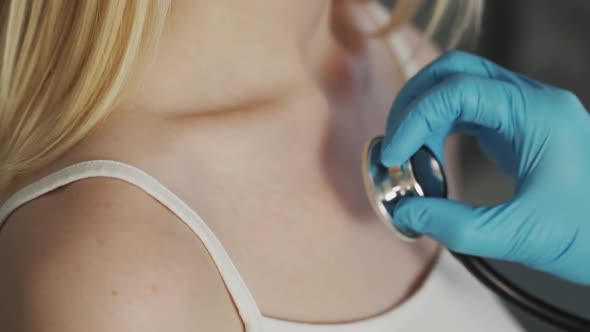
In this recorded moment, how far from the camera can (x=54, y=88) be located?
2.24 feet

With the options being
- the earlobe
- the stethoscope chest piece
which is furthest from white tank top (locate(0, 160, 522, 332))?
the earlobe

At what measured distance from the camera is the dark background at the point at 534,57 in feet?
4.19

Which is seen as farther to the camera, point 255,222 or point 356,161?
point 356,161

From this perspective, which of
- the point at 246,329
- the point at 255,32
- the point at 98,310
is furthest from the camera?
the point at 255,32

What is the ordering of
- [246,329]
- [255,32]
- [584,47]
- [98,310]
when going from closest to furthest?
[98,310], [246,329], [255,32], [584,47]

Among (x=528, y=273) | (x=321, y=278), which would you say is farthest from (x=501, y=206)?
(x=528, y=273)

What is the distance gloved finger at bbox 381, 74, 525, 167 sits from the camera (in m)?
0.70

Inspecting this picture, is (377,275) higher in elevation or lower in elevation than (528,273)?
higher

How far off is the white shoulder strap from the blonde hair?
1.5 inches

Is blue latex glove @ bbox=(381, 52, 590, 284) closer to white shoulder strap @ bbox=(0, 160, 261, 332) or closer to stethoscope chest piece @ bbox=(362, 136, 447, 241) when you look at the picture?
stethoscope chest piece @ bbox=(362, 136, 447, 241)

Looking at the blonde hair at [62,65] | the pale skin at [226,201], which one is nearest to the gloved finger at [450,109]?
the pale skin at [226,201]

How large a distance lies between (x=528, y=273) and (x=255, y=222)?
2.34 ft

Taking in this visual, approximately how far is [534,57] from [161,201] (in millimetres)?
898

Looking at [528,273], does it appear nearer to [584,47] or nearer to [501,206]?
[584,47]
